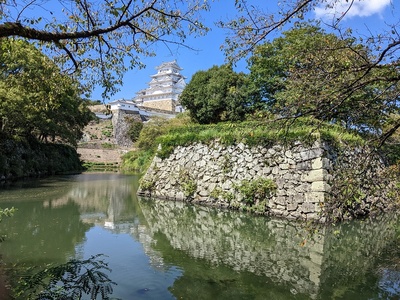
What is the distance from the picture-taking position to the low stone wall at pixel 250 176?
1102 centimetres

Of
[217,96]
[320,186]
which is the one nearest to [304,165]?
[320,186]

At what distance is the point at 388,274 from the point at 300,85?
4.51m

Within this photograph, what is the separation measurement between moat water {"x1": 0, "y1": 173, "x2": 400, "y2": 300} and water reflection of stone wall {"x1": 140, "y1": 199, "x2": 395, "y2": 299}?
0.07 feet

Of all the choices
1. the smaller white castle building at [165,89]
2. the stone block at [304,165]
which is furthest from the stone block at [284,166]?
the smaller white castle building at [165,89]

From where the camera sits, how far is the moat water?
18.1ft

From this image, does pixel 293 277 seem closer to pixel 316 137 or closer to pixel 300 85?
pixel 300 85

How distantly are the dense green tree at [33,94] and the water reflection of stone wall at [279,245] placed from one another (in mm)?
3816

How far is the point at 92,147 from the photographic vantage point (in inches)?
1964

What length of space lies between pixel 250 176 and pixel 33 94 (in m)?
8.19

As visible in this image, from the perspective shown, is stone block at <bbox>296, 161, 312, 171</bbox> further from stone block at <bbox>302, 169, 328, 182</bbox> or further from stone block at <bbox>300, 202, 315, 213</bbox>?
stone block at <bbox>300, 202, 315, 213</bbox>

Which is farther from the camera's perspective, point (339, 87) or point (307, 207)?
point (307, 207)

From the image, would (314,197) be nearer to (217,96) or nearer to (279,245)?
(279,245)

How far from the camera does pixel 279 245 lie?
8336 millimetres

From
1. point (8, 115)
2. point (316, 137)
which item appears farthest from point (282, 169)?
point (8, 115)
